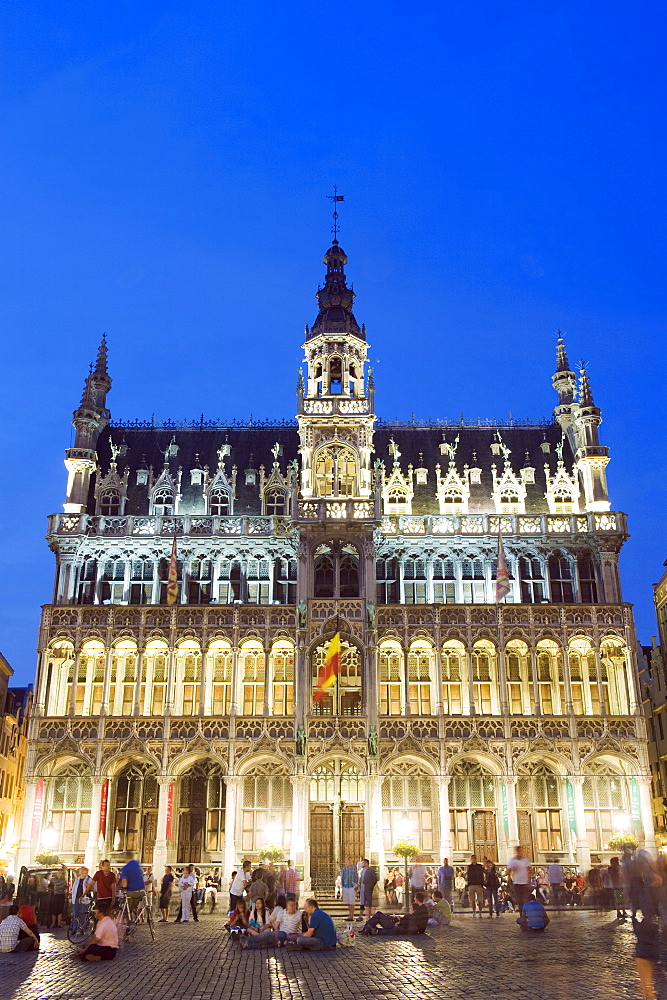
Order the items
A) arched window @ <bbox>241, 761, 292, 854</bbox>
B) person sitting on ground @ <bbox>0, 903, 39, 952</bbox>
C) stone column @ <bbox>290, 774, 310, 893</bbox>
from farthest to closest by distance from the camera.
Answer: arched window @ <bbox>241, 761, 292, 854</bbox>, stone column @ <bbox>290, 774, 310, 893</bbox>, person sitting on ground @ <bbox>0, 903, 39, 952</bbox>

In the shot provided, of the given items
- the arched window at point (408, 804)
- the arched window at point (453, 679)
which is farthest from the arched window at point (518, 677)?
the arched window at point (408, 804)

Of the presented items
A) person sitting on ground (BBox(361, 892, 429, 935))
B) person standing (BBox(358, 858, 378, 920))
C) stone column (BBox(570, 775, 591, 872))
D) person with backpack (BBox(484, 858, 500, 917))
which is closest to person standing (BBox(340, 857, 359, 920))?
person standing (BBox(358, 858, 378, 920))

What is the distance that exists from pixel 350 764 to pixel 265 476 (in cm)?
2010

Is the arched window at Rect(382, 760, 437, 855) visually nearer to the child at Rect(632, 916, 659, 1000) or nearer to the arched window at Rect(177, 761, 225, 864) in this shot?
the arched window at Rect(177, 761, 225, 864)

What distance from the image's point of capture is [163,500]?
207ft

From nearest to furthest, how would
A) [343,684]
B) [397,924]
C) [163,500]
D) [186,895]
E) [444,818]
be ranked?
[397,924] → [186,895] → [444,818] → [343,684] → [163,500]

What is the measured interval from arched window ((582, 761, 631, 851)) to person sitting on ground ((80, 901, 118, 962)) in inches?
1444

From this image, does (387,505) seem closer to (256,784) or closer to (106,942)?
(256,784)

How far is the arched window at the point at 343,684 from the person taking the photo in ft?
182

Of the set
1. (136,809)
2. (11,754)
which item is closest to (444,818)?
(136,809)

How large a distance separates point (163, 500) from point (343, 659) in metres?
16.1

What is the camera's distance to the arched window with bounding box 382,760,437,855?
54.0 m

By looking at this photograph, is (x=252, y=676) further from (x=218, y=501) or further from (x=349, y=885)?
(x=349, y=885)

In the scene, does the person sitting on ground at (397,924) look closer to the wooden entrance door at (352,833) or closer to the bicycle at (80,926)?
the bicycle at (80,926)
